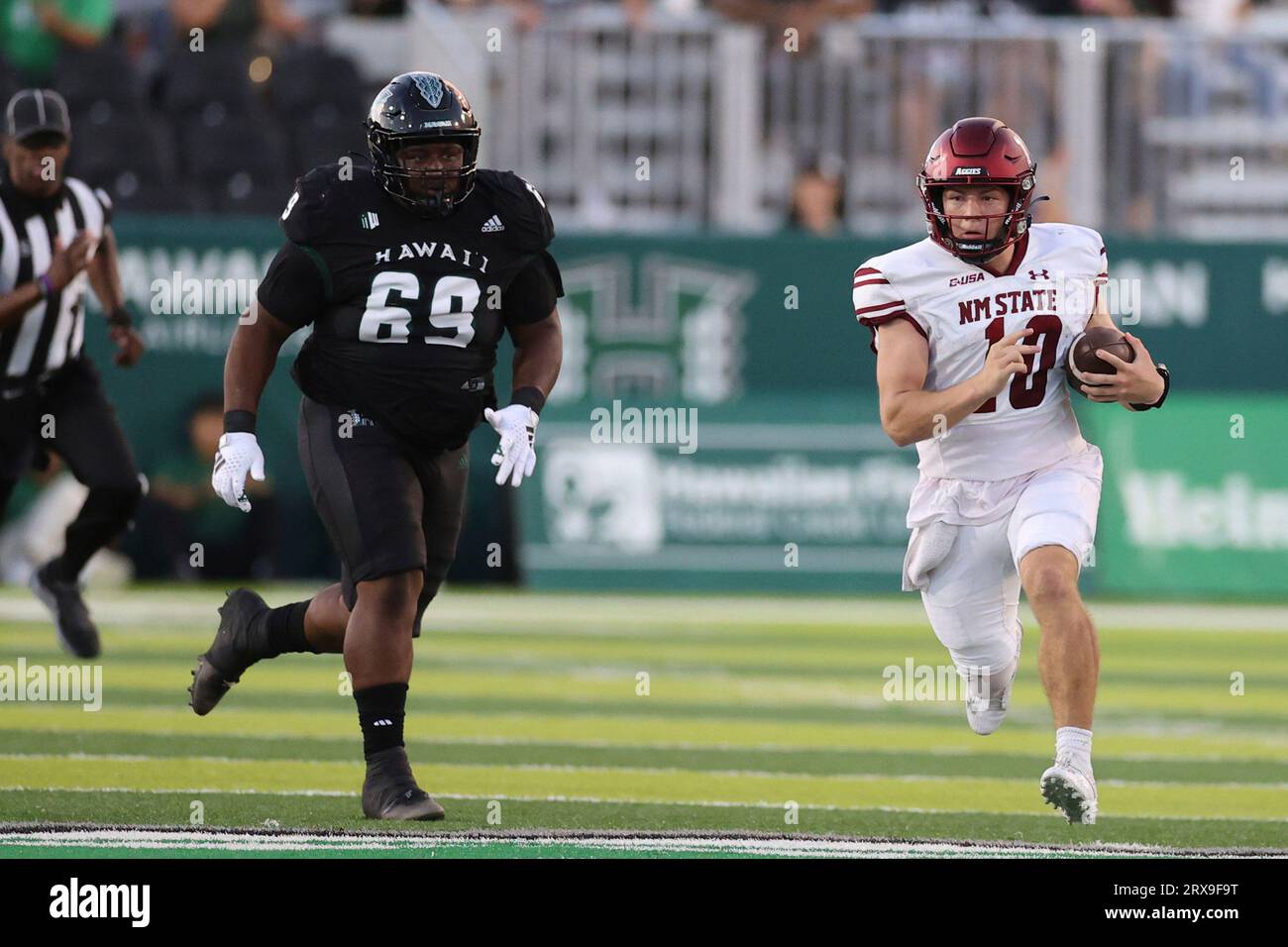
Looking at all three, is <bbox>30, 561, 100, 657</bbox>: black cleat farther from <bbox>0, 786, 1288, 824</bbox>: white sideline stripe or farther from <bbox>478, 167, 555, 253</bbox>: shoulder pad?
<bbox>478, 167, 555, 253</bbox>: shoulder pad

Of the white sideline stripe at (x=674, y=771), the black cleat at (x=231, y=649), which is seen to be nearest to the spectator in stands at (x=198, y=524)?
the white sideline stripe at (x=674, y=771)

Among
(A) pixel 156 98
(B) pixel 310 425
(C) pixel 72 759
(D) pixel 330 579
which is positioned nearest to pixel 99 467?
(C) pixel 72 759

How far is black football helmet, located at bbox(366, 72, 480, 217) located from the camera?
630cm

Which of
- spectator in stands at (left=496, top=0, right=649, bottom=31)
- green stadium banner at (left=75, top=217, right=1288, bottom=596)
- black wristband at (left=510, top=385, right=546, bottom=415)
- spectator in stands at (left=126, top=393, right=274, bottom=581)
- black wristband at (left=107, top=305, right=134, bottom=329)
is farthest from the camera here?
spectator in stands at (left=496, top=0, right=649, bottom=31)

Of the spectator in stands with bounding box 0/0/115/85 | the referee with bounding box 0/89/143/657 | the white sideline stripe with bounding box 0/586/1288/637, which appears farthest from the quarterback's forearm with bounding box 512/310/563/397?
the spectator in stands with bounding box 0/0/115/85

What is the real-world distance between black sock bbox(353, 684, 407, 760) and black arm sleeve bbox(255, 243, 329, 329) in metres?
1.01

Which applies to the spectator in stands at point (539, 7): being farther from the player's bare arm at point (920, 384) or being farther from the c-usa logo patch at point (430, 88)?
the player's bare arm at point (920, 384)

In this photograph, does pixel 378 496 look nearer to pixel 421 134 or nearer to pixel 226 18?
pixel 421 134

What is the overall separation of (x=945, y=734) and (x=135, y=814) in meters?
3.73

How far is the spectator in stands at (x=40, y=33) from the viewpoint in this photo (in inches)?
622

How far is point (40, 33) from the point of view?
51.9 ft

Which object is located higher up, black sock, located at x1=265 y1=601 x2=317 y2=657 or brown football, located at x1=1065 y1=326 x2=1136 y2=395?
brown football, located at x1=1065 y1=326 x2=1136 y2=395

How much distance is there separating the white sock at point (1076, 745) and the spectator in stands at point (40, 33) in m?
11.4

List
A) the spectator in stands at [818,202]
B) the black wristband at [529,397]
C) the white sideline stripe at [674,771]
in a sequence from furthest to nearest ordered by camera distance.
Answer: the spectator in stands at [818,202]
the white sideline stripe at [674,771]
the black wristband at [529,397]
